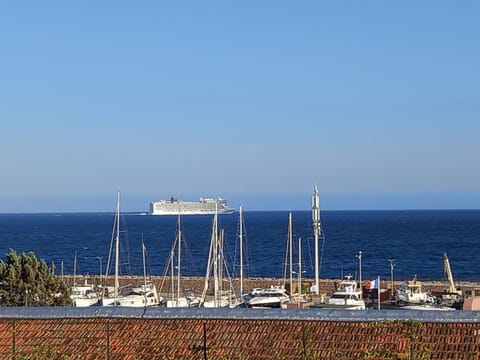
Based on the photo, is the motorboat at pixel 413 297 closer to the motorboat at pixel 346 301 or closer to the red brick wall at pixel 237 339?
the motorboat at pixel 346 301

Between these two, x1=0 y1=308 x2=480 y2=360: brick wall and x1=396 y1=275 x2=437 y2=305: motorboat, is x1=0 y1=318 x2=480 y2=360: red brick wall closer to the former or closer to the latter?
x1=0 y1=308 x2=480 y2=360: brick wall

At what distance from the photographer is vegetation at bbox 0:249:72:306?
1132 inches

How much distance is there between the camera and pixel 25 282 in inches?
1153

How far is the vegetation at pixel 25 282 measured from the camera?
2875 centimetres

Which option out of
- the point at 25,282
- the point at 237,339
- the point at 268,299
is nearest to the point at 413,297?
the point at 268,299

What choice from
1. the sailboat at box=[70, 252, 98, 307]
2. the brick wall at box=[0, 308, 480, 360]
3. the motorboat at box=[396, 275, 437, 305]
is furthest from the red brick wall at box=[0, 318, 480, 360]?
the motorboat at box=[396, 275, 437, 305]

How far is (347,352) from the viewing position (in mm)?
12727

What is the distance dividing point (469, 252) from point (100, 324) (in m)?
89.1

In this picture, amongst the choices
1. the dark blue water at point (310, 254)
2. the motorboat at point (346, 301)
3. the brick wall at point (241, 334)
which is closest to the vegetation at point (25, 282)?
the motorboat at point (346, 301)

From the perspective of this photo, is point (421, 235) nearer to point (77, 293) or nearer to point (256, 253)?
point (256, 253)

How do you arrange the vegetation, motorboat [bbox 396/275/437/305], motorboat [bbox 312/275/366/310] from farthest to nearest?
1. motorboat [bbox 396/275/437/305]
2. motorboat [bbox 312/275/366/310]
3. the vegetation

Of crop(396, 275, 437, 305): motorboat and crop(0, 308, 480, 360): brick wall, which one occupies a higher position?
crop(0, 308, 480, 360): brick wall

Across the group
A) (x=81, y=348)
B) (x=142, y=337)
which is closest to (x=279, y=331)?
(x=142, y=337)

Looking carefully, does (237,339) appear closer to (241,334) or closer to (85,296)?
(241,334)
